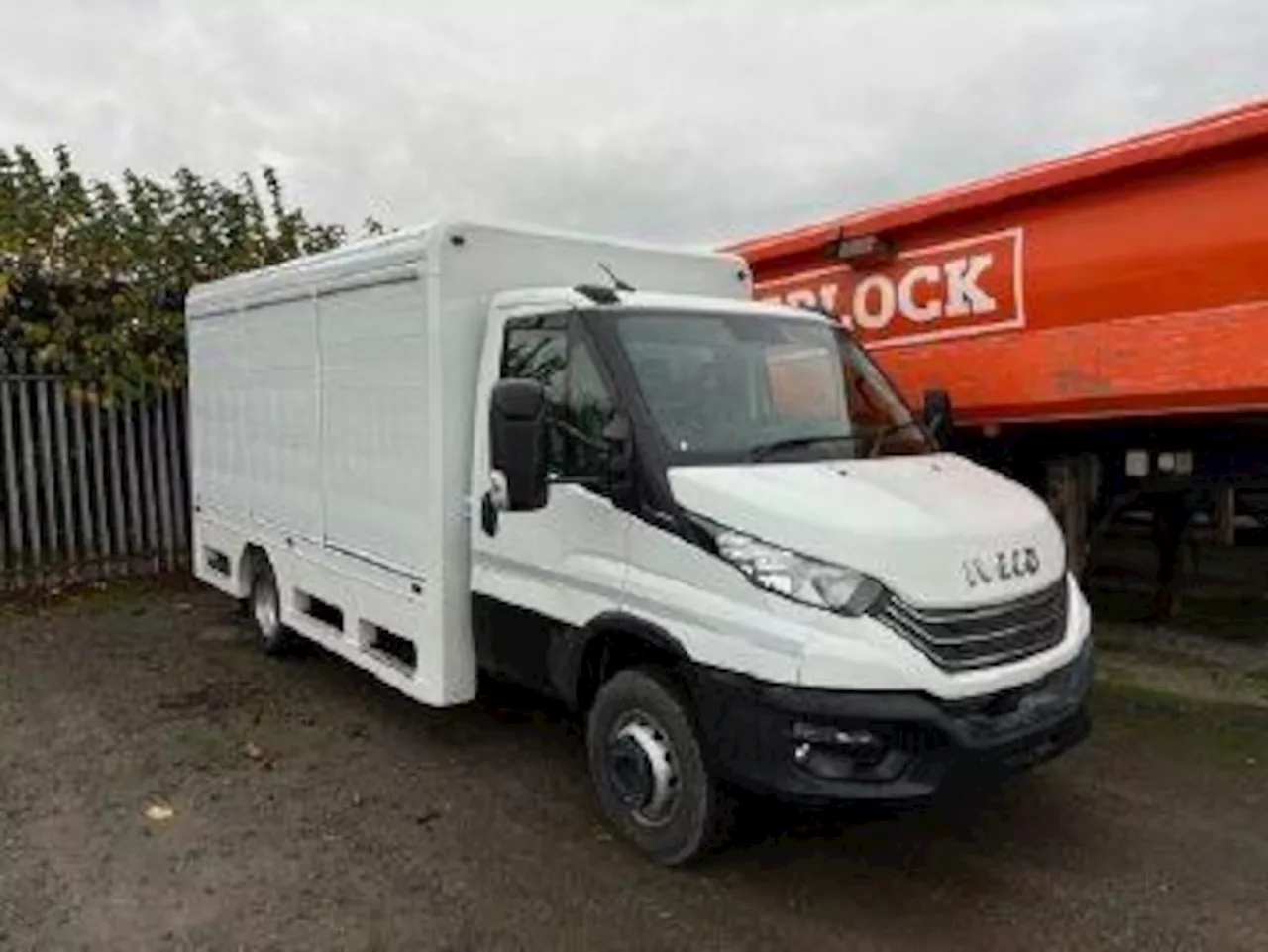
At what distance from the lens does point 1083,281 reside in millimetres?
5922

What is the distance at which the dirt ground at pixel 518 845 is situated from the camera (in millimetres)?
3904

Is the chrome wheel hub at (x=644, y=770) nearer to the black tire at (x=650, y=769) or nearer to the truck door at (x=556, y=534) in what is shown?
the black tire at (x=650, y=769)

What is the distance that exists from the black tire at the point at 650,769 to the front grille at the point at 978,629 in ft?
2.88

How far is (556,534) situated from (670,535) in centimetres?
71

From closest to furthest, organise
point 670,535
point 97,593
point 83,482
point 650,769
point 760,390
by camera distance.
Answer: point 670,535 < point 650,769 < point 760,390 < point 97,593 < point 83,482

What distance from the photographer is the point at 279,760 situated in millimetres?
5598

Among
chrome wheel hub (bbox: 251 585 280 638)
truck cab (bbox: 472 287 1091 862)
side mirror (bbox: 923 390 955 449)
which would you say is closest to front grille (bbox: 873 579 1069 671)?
truck cab (bbox: 472 287 1091 862)

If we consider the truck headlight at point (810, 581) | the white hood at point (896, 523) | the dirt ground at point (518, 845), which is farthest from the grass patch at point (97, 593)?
the truck headlight at point (810, 581)

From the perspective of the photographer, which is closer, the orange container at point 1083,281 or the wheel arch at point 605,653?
the wheel arch at point 605,653

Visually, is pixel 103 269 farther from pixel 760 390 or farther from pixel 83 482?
pixel 760 390

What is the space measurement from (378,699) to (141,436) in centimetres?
493

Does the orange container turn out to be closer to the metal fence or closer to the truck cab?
the truck cab

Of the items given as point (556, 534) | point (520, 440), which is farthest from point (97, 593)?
point (520, 440)

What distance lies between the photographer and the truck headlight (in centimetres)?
383
